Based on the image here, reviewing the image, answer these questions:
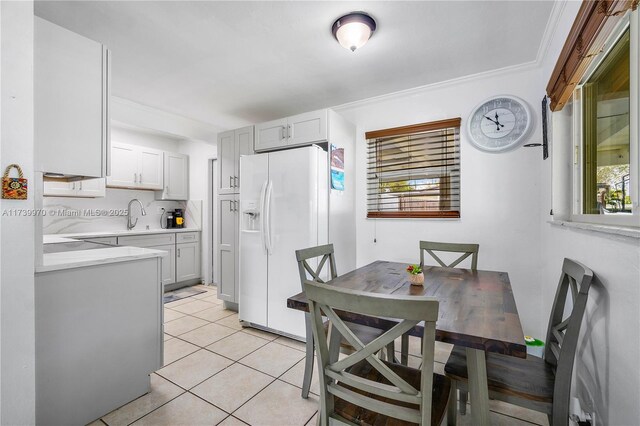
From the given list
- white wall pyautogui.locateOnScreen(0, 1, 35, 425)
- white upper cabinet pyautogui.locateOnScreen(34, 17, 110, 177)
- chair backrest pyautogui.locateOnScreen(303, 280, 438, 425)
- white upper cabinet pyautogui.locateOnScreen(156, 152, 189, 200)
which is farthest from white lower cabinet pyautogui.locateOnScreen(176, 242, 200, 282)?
chair backrest pyautogui.locateOnScreen(303, 280, 438, 425)

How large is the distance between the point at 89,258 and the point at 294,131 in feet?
6.93

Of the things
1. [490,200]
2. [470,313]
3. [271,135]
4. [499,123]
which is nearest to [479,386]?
[470,313]

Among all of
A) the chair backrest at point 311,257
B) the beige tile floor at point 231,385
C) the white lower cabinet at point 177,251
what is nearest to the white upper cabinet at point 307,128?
the chair backrest at point 311,257

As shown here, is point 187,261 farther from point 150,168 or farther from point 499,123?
point 499,123

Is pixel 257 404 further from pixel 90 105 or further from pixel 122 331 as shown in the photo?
pixel 90 105

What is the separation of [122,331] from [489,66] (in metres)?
3.59

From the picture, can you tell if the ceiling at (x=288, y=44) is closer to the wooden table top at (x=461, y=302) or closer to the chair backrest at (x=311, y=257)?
the chair backrest at (x=311, y=257)

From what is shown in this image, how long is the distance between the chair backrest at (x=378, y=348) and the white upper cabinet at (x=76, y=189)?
4009mm

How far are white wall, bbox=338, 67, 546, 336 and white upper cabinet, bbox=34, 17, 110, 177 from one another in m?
2.62

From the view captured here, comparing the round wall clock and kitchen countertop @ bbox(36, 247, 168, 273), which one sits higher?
the round wall clock

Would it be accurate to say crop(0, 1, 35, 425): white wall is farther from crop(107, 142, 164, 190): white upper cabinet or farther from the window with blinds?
crop(107, 142, 164, 190): white upper cabinet

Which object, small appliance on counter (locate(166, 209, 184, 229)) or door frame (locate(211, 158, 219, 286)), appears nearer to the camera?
door frame (locate(211, 158, 219, 286))

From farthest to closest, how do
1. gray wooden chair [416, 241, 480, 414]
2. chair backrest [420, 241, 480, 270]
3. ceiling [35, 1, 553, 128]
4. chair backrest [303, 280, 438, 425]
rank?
1. chair backrest [420, 241, 480, 270]
2. gray wooden chair [416, 241, 480, 414]
3. ceiling [35, 1, 553, 128]
4. chair backrest [303, 280, 438, 425]

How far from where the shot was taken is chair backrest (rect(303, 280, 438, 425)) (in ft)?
3.06
